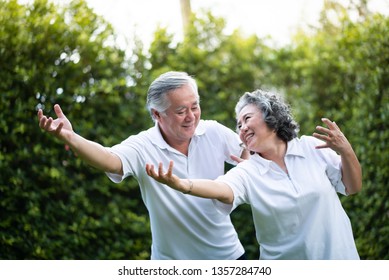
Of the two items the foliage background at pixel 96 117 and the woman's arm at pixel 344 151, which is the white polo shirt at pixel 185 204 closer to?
the woman's arm at pixel 344 151

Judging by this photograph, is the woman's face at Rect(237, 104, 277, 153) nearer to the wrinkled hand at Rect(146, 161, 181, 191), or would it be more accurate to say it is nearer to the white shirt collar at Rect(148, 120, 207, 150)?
the white shirt collar at Rect(148, 120, 207, 150)

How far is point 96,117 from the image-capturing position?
4812 mm

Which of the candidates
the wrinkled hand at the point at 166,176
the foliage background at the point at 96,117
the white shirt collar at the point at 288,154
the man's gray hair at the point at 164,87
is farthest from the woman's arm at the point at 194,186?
the foliage background at the point at 96,117

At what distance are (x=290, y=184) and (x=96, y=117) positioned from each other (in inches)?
95.0

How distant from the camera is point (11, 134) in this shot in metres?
4.50

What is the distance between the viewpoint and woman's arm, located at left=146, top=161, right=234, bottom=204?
2.48 m

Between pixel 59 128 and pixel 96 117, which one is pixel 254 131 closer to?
pixel 59 128

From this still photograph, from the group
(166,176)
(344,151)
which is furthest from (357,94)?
(166,176)

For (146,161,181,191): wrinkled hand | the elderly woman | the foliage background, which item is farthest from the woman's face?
the foliage background

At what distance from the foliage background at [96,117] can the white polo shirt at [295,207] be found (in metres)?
2.02

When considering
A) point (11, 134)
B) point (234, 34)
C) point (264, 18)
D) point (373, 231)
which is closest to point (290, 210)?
point (373, 231)

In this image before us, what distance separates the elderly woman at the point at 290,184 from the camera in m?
2.75

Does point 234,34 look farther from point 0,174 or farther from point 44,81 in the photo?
point 0,174

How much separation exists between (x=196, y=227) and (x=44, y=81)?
209cm
